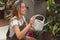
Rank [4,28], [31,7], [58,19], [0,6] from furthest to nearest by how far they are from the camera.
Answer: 1. [0,6]
2. [4,28]
3. [31,7]
4. [58,19]

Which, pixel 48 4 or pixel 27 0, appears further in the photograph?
pixel 27 0

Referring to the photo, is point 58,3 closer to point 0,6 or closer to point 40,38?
point 40,38

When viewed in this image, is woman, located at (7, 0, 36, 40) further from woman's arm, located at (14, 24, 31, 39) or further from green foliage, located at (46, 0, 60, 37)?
green foliage, located at (46, 0, 60, 37)

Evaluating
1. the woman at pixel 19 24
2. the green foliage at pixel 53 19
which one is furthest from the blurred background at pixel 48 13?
the woman at pixel 19 24

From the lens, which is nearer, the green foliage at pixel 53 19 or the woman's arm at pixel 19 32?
the woman's arm at pixel 19 32

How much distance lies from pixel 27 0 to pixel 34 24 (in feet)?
2.16

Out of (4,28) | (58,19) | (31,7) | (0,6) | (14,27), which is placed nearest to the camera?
(14,27)

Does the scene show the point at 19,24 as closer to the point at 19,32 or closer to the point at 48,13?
the point at 19,32

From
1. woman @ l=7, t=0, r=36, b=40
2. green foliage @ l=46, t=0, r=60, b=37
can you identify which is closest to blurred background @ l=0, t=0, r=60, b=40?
green foliage @ l=46, t=0, r=60, b=37

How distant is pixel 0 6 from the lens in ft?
14.9

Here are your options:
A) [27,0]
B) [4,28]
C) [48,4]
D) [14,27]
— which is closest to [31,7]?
[27,0]

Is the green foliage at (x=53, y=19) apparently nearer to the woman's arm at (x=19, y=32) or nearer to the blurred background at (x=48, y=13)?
the blurred background at (x=48, y=13)

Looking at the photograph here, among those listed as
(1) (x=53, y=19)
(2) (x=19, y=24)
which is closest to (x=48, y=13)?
(1) (x=53, y=19)

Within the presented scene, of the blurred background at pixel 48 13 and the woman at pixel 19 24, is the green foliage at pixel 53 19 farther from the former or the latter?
the woman at pixel 19 24
